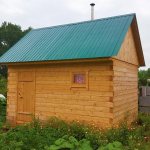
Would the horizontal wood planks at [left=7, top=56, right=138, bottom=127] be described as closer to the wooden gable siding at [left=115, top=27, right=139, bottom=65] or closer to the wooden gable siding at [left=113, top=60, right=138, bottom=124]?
the wooden gable siding at [left=113, top=60, right=138, bottom=124]

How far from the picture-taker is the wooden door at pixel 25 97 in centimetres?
1366

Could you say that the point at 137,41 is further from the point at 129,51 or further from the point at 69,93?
the point at 69,93

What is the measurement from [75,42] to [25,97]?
362 centimetres

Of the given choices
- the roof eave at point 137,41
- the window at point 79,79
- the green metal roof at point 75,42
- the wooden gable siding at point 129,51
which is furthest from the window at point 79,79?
the roof eave at point 137,41

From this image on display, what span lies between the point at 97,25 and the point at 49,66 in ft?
10.1

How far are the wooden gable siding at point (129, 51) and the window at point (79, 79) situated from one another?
174cm

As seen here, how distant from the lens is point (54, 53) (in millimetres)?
12891

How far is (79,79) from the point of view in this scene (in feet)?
40.5

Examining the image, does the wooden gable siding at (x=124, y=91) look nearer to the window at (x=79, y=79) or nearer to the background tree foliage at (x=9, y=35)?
the window at (x=79, y=79)

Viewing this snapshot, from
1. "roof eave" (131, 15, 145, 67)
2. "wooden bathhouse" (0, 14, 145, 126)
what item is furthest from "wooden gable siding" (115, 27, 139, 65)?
"roof eave" (131, 15, 145, 67)

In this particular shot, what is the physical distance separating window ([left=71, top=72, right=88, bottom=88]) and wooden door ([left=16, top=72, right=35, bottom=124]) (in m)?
2.26

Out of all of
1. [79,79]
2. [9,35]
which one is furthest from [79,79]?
[9,35]

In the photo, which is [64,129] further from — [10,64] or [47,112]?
[10,64]

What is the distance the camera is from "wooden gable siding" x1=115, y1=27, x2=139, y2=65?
12938 millimetres
